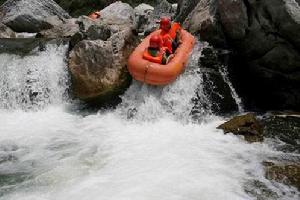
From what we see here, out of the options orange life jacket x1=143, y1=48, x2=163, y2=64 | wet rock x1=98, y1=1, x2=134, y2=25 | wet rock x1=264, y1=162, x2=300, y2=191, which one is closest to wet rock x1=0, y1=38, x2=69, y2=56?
orange life jacket x1=143, y1=48, x2=163, y2=64

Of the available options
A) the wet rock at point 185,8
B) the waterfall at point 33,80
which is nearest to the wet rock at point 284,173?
the waterfall at point 33,80

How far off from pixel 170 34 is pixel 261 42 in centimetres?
213

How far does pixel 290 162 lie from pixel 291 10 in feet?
11.0

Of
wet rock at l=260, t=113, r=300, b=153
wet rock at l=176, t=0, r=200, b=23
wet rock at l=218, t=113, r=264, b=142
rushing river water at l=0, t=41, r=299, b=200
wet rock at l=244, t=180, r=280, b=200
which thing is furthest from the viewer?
wet rock at l=176, t=0, r=200, b=23

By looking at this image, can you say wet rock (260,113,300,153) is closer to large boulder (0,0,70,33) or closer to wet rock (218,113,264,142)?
wet rock (218,113,264,142)

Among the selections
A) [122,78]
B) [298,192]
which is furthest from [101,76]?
[298,192]

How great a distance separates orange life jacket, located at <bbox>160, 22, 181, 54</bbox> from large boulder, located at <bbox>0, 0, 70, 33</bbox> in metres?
7.24

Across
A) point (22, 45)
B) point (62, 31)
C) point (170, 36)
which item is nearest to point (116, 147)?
point (170, 36)

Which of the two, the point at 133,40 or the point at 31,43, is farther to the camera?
the point at 31,43

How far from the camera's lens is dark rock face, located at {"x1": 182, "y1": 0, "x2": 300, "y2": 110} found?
9.87 metres

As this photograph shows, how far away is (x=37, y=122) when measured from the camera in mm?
10305

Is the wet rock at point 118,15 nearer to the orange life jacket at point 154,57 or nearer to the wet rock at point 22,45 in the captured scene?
the wet rock at point 22,45

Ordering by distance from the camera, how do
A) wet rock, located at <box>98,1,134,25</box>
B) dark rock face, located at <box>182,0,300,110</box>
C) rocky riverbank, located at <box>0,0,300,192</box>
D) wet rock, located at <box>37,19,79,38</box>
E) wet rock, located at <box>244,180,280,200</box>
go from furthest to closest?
wet rock, located at <box>98,1,134,25</box> < wet rock, located at <box>37,19,79,38</box> < dark rock face, located at <box>182,0,300,110</box> < rocky riverbank, located at <box>0,0,300,192</box> < wet rock, located at <box>244,180,280,200</box>

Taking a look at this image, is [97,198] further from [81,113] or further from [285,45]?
[285,45]
